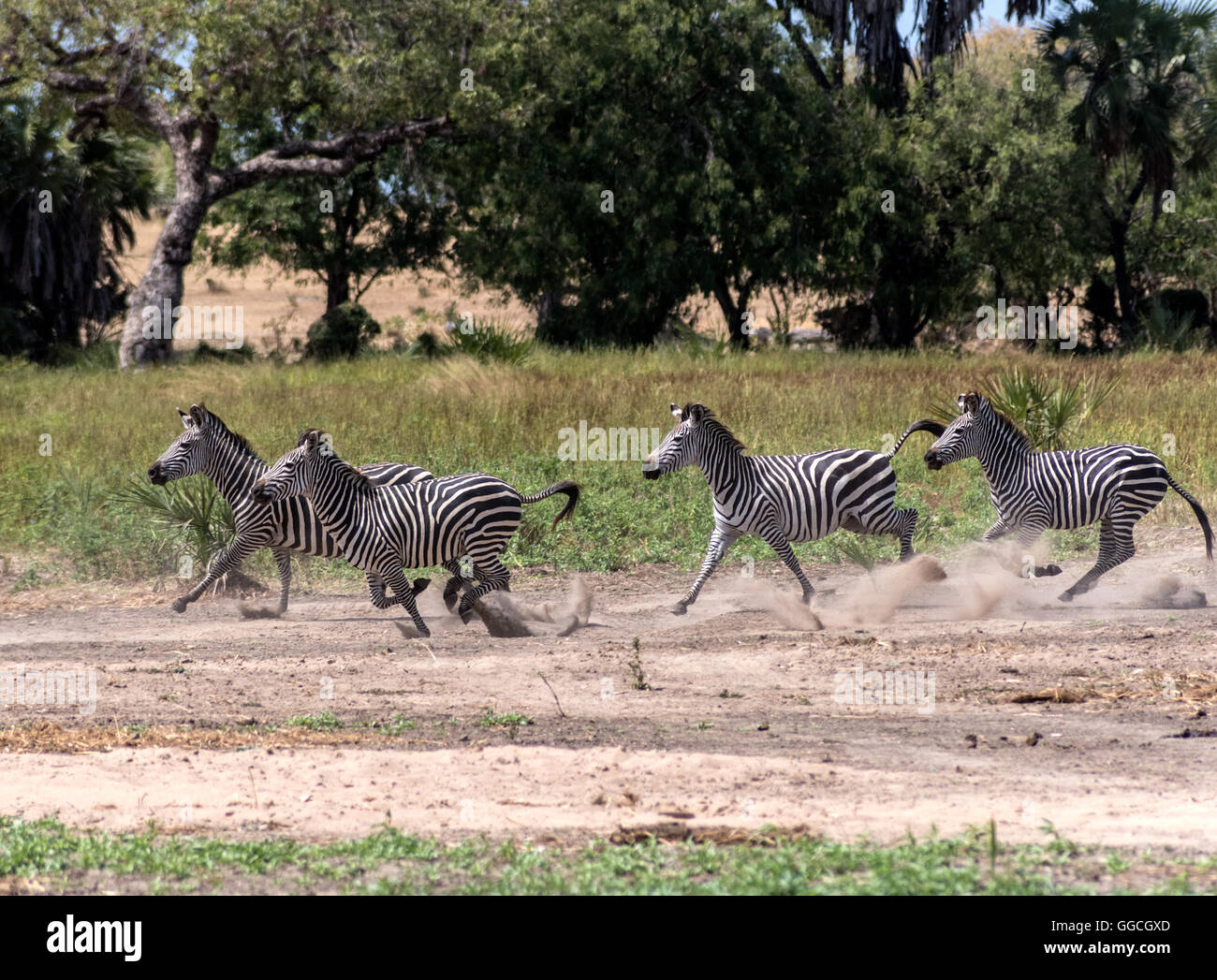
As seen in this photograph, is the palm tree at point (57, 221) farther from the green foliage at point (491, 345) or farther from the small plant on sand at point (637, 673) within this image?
the small plant on sand at point (637, 673)

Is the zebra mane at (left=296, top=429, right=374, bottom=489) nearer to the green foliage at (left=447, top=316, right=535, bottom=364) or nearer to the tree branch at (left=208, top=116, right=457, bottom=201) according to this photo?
the green foliage at (left=447, top=316, right=535, bottom=364)

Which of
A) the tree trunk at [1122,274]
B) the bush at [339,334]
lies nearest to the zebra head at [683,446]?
the bush at [339,334]

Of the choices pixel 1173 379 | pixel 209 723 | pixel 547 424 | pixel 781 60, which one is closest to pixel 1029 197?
pixel 781 60

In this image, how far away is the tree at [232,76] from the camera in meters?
27.9

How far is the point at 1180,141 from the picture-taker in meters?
35.4

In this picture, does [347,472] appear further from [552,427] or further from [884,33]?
[884,33]

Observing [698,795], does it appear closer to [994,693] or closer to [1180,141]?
[994,693]

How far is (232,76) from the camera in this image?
28.5 metres

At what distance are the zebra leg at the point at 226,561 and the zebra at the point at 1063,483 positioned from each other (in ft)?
18.5

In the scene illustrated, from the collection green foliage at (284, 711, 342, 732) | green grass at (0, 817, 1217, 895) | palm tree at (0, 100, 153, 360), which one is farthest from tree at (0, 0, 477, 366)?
green grass at (0, 817, 1217, 895)

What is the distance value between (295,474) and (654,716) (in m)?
4.00

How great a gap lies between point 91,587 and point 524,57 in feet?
67.3

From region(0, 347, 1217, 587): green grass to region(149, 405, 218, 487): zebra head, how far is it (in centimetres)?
202

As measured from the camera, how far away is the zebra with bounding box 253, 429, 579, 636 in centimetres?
1048
